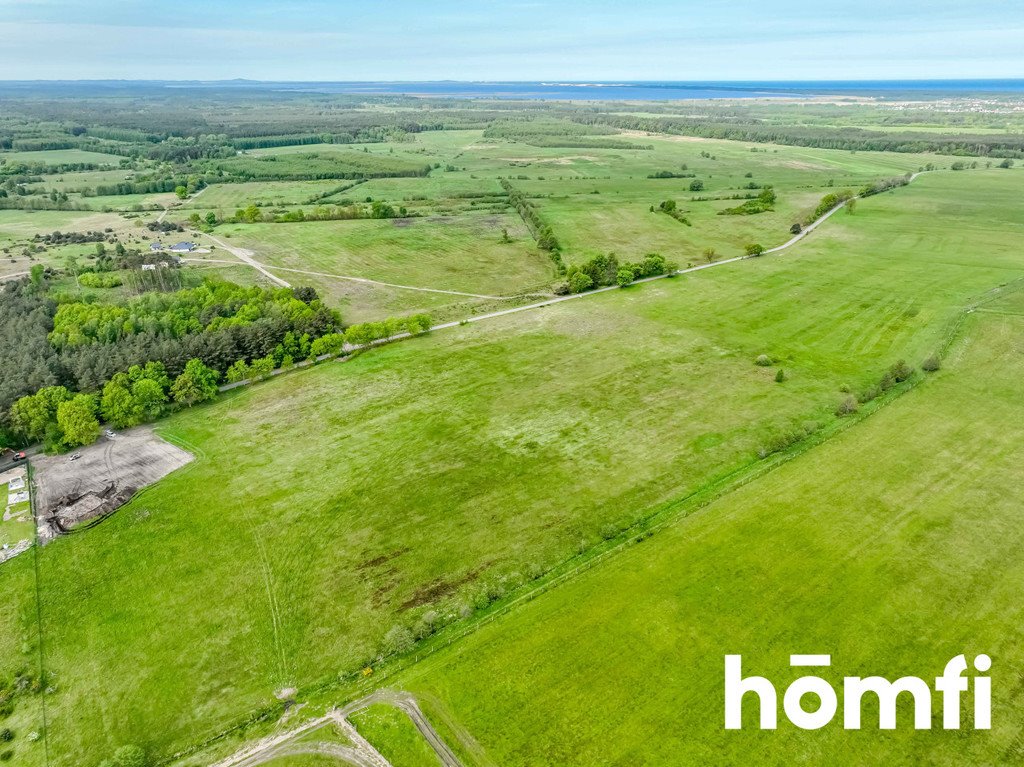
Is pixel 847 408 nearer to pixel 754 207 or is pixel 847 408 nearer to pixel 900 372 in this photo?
pixel 900 372

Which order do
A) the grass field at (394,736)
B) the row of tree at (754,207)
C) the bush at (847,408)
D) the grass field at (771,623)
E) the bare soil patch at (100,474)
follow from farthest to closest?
the row of tree at (754,207)
the bush at (847,408)
the bare soil patch at (100,474)
the grass field at (771,623)
the grass field at (394,736)

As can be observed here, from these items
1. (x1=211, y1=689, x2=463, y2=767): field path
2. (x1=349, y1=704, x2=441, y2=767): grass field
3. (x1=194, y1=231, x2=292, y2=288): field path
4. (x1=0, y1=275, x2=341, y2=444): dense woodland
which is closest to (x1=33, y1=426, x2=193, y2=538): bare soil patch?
(x1=0, y1=275, x2=341, y2=444): dense woodland

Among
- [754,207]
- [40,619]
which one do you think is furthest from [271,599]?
[754,207]

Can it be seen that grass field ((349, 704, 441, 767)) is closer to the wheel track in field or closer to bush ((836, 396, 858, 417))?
the wheel track in field

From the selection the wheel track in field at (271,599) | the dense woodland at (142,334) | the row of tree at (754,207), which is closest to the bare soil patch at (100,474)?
the dense woodland at (142,334)

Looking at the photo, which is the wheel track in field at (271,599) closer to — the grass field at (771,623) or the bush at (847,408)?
the grass field at (771,623)

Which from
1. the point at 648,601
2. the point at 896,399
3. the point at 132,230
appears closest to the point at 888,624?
the point at 648,601
